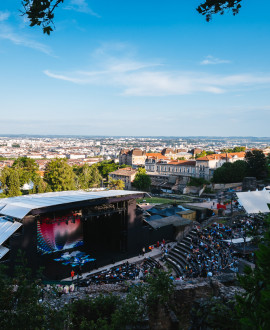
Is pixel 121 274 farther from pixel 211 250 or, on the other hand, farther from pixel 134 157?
pixel 134 157

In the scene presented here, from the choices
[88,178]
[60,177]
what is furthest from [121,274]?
[88,178]

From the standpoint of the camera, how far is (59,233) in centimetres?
2100

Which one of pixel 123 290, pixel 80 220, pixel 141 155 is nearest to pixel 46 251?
pixel 80 220

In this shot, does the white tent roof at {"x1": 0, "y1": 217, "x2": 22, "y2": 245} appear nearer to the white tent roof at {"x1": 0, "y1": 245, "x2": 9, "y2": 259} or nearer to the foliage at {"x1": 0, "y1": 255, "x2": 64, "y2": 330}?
the white tent roof at {"x1": 0, "y1": 245, "x2": 9, "y2": 259}

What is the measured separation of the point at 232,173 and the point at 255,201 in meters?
39.0

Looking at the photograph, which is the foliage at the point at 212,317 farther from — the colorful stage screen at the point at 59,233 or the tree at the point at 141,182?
the tree at the point at 141,182

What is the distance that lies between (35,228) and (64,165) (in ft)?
86.8

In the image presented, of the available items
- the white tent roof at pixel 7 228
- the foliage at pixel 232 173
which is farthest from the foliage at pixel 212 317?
the foliage at pixel 232 173

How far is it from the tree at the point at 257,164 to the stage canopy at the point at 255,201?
37.5 m

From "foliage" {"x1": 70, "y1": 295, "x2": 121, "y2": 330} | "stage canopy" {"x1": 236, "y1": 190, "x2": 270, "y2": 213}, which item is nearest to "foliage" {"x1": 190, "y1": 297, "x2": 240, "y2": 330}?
"foliage" {"x1": 70, "y1": 295, "x2": 121, "y2": 330}

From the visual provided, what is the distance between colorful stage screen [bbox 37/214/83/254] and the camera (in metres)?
19.7

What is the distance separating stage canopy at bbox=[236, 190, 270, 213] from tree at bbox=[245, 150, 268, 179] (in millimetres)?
37507

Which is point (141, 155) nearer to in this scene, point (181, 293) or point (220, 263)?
point (220, 263)

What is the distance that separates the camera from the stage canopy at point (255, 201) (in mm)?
19000
